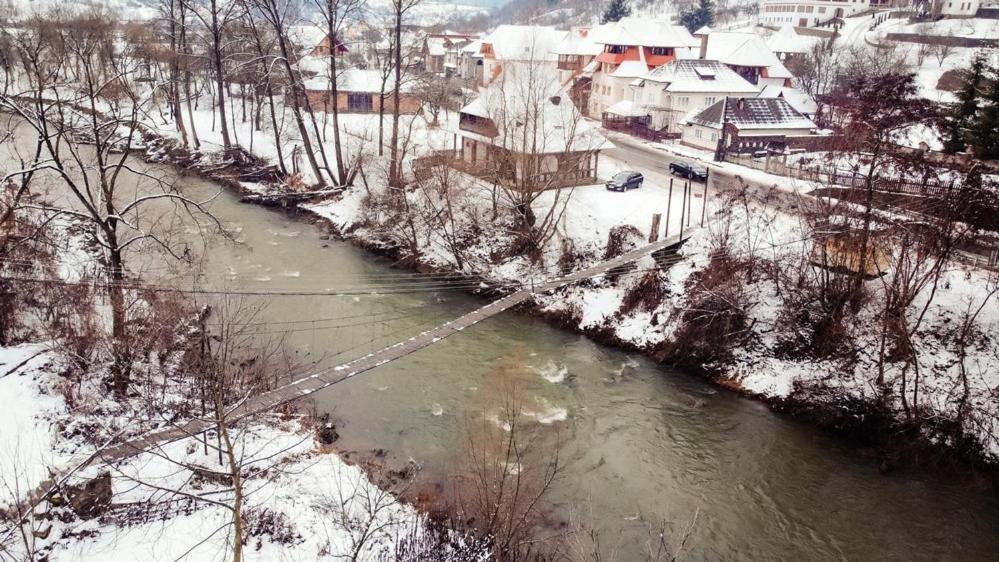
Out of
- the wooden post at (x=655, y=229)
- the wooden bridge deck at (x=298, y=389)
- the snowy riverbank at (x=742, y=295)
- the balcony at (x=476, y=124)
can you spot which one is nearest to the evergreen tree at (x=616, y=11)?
the balcony at (x=476, y=124)

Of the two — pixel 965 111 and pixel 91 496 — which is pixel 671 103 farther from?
pixel 91 496

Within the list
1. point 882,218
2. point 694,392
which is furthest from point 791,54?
point 694,392

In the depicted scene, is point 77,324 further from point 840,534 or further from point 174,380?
point 840,534

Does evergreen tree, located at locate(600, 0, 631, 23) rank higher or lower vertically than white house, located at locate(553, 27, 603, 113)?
higher

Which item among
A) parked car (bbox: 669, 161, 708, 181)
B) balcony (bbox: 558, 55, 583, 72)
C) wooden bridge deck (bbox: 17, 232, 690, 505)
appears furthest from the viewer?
balcony (bbox: 558, 55, 583, 72)

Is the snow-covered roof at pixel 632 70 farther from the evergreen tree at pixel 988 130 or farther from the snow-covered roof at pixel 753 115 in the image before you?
the evergreen tree at pixel 988 130

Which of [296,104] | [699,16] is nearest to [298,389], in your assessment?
[296,104]

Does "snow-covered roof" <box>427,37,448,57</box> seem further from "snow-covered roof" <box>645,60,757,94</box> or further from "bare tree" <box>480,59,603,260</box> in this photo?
"bare tree" <box>480,59,603,260</box>

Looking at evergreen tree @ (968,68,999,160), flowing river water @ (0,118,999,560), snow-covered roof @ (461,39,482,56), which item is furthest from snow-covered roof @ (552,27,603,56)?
flowing river water @ (0,118,999,560)
